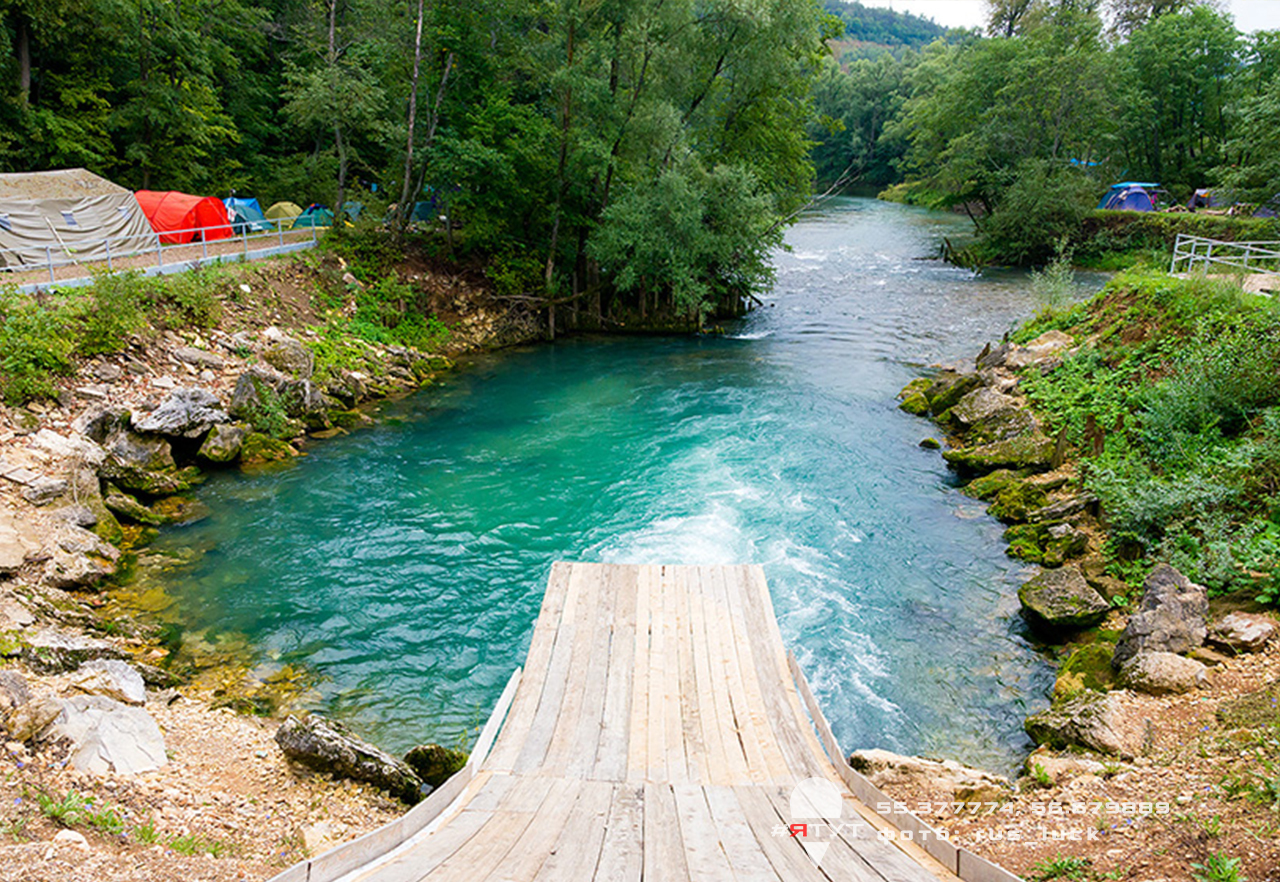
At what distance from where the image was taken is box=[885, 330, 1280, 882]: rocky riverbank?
491 centimetres

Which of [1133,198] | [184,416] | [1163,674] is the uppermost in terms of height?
[1133,198]

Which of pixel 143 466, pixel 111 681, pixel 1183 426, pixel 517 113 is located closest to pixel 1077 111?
pixel 517 113

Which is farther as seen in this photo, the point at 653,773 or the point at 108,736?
the point at 108,736

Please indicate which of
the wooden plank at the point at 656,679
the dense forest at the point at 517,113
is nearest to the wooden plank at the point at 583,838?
the wooden plank at the point at 656,679

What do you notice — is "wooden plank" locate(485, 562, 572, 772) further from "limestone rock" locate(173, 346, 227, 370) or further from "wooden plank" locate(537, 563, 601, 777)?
"limestone rock" locate(173, 346, 227, 370)

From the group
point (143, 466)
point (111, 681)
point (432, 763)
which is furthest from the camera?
point (143, 466)

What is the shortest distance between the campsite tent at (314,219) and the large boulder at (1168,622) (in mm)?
28388

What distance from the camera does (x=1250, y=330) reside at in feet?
41.4

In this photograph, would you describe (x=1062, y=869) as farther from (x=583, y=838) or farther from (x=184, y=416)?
(x=184, y=416)

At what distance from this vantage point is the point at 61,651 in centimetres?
803

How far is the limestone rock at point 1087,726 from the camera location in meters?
6.89

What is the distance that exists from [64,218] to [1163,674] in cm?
2593

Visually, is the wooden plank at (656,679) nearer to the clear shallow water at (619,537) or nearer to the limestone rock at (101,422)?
the clear shallow water at (619,537)

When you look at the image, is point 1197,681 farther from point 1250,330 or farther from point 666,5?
point 666,5
